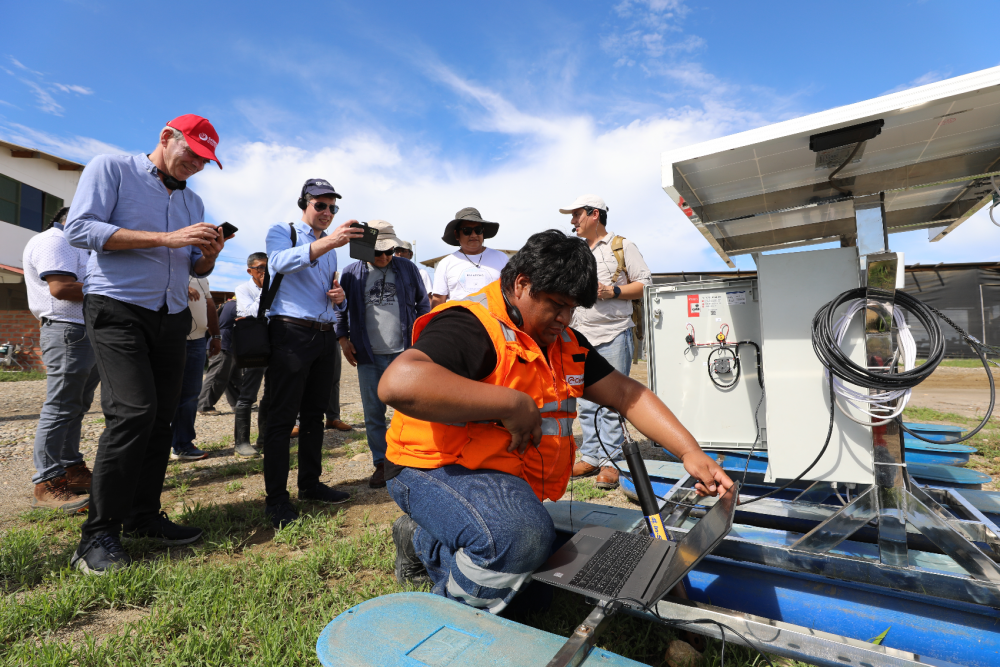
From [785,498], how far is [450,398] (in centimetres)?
273

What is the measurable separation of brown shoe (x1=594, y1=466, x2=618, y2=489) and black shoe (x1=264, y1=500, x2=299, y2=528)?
2081mm

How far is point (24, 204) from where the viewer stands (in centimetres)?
1752

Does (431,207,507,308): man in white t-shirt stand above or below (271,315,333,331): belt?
above

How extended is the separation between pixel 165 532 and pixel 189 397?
2.37 m

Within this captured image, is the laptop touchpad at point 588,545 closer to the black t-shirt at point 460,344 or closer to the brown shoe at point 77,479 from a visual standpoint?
the black t-shirt at point 460,344

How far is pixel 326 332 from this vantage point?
11.1 feet

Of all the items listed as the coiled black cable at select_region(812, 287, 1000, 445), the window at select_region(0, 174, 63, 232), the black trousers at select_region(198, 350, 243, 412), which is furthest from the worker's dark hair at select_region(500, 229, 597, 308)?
the window at select_region(0, 174, 63, 232)

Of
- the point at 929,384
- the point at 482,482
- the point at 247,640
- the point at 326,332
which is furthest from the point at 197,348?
the point at 929,384

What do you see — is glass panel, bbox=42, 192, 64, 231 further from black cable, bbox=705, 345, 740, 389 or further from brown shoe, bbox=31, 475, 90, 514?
black cable, bbox=705, 345, 740, 389

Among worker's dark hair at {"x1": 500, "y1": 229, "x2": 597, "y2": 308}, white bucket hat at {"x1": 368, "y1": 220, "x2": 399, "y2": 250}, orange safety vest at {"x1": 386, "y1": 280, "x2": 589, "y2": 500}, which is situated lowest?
orange safety vest at {"x1": 386, "y1": 280, "x2": 589, "y2": 500}

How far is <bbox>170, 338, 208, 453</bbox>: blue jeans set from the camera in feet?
15.4

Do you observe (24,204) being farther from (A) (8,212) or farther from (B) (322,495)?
(B) (322,495)

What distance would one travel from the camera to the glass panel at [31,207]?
17.5 meters

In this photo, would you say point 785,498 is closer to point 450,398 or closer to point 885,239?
point 885,239
